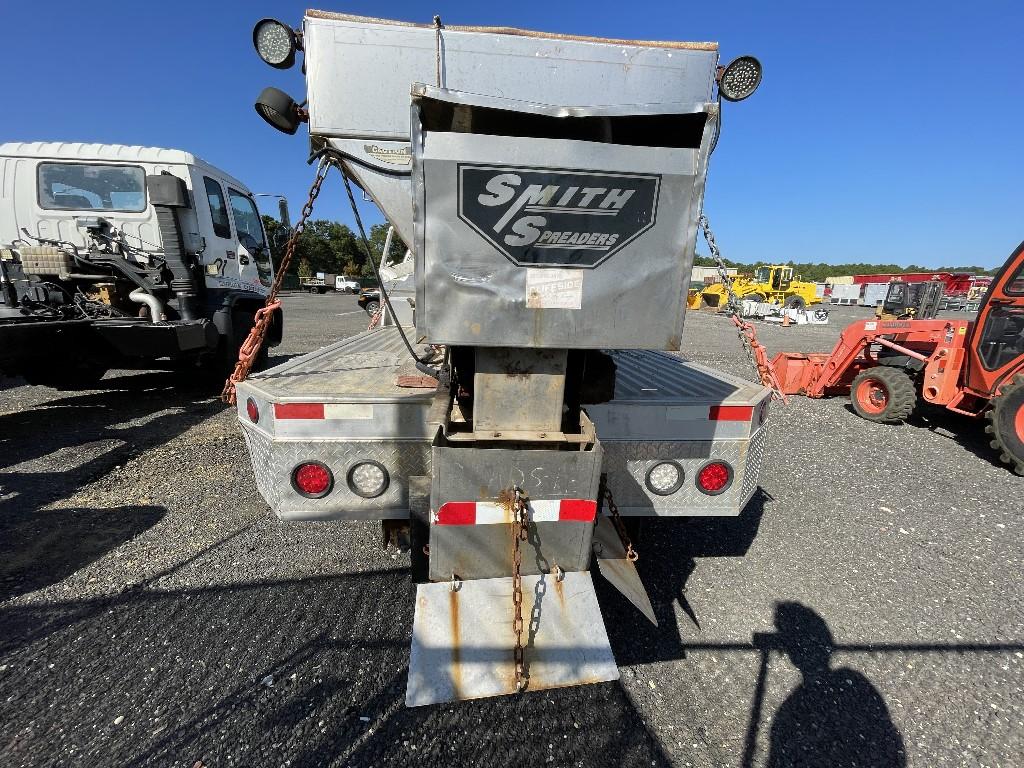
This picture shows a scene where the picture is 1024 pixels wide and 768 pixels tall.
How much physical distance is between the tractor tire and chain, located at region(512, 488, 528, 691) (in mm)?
5537

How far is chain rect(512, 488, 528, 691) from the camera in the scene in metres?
1.43

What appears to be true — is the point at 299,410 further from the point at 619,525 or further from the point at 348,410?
the point at 619,525

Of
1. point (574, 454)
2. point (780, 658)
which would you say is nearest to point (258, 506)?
point (574, 454)

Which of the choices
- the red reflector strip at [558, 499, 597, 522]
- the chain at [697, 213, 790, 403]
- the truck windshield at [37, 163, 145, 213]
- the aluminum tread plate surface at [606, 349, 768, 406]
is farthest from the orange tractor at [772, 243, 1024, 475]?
the truck windshield at [37, 163, 145, 213]

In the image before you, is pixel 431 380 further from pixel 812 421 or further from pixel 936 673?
pixel 812 421

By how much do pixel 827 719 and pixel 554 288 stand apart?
6.99 feet

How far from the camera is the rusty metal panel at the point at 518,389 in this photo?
1.51 metres

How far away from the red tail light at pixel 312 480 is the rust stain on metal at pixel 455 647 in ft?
2.51

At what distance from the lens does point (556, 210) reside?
1300mm

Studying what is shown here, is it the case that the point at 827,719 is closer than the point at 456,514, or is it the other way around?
the point at 456,514

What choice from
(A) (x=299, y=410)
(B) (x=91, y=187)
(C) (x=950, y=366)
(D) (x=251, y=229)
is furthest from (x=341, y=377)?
(C) (x=950, y=366)

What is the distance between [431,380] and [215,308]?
15.5 ft

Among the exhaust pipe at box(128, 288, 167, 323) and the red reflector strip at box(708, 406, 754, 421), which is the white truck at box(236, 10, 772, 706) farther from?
the exhaust pipe at box(128, 288, 167, 323)

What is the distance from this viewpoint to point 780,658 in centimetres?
216
